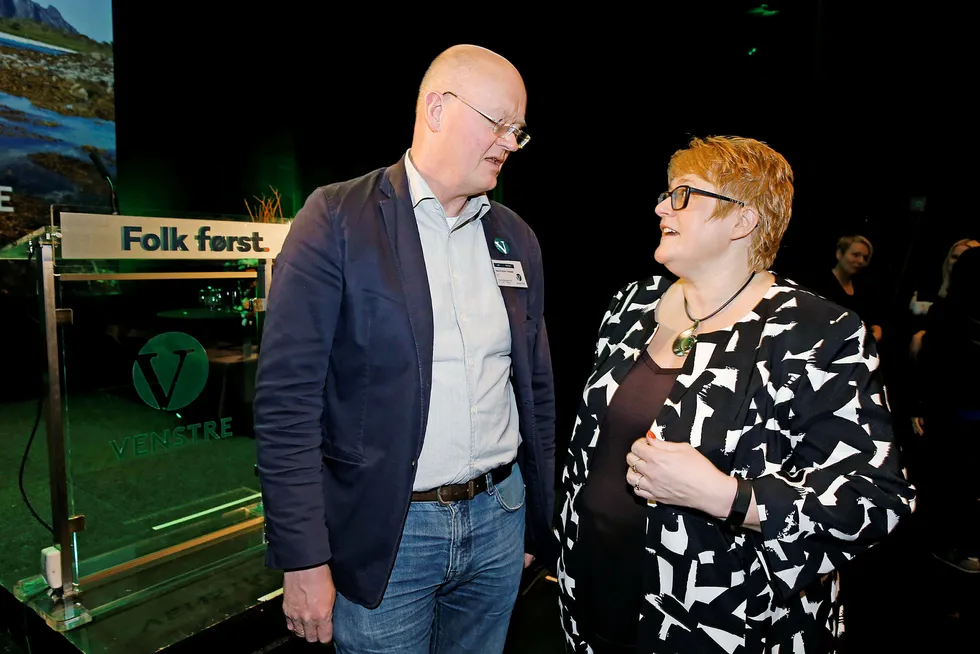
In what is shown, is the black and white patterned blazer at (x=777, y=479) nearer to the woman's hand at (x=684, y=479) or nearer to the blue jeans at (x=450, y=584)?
the woman's hand at (x=684, y=479)

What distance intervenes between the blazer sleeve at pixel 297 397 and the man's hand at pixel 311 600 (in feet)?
0.15

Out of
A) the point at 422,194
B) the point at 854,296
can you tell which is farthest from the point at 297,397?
the point at 854,296

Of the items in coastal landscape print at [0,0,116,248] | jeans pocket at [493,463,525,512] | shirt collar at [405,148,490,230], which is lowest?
jeans pocket at [493,463,525,512]

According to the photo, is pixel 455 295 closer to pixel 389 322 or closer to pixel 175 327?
pixel 389 322

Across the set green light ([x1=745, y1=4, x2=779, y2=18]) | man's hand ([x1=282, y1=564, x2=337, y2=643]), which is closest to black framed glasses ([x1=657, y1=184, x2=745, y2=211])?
man's hand ([x1=282, y1=564, x2=337, y2=643])

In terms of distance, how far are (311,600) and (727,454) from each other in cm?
92

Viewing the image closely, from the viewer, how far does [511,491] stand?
1.53 m

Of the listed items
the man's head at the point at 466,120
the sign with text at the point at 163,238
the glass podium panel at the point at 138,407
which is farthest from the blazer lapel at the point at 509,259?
the glass podium panel at the point at 138,407

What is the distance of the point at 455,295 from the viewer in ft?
4.61

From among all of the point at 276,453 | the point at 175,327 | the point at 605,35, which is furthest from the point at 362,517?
the point at 605,35

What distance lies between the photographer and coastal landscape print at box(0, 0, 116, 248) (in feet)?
12.5

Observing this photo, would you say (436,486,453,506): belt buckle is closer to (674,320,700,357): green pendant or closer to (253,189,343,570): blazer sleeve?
(253,189,343,570): blazer sleeve

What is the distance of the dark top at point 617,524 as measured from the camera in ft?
4.33

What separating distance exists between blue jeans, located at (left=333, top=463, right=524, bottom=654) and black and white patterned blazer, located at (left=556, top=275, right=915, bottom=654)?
0.38m
